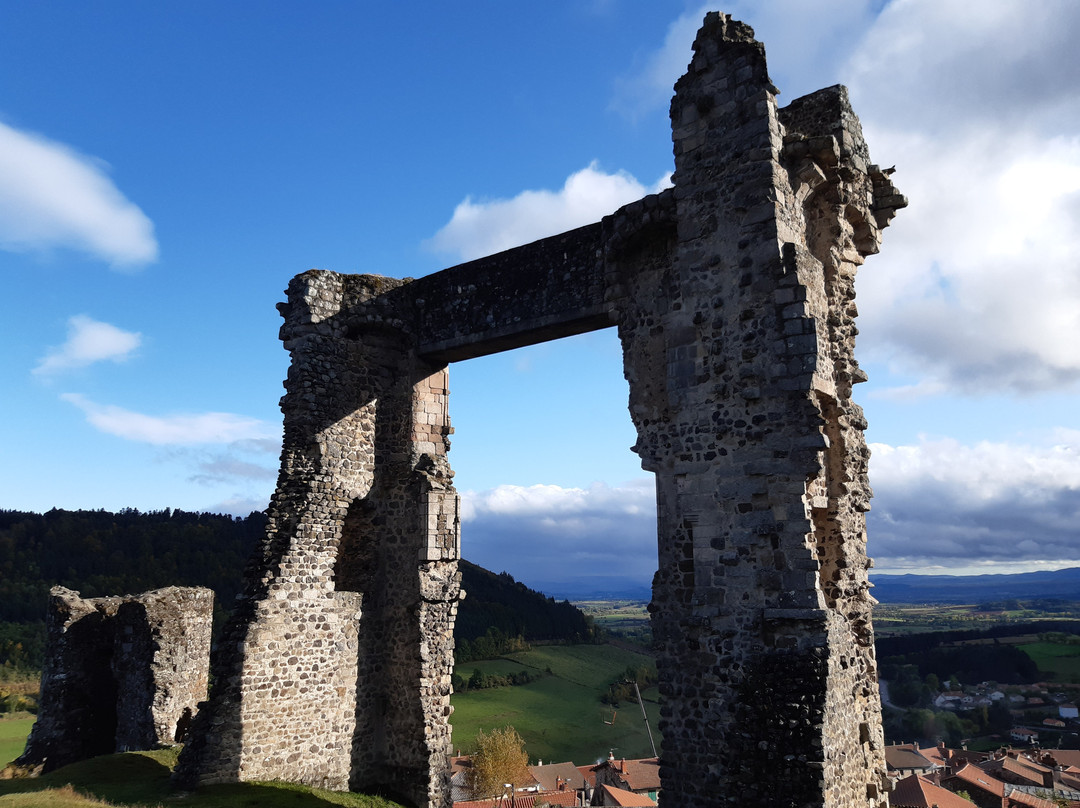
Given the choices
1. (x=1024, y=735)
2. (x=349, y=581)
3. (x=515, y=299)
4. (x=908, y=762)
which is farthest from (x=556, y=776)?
(x=1024, y=735)

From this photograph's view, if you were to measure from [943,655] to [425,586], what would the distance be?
84.1 m

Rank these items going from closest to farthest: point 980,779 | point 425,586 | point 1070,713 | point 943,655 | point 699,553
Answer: point 699,553, point 425,586, point 980,779, point 1070,713, point 943,655

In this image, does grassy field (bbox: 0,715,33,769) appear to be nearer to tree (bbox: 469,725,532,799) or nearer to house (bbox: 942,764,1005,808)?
tree (bbox: 469,725,532,799)

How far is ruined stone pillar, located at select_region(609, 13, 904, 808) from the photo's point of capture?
7422 millimetres

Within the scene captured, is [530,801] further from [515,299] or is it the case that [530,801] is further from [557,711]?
[515,299]

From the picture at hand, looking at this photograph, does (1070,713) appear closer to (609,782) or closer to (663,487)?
(609,782)

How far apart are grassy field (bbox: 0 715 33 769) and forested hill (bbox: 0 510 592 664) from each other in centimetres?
946

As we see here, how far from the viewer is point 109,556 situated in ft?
162

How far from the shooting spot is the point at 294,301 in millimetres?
12266

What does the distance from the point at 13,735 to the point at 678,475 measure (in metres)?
32.2

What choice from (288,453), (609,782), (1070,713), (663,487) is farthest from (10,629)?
(1070,713)

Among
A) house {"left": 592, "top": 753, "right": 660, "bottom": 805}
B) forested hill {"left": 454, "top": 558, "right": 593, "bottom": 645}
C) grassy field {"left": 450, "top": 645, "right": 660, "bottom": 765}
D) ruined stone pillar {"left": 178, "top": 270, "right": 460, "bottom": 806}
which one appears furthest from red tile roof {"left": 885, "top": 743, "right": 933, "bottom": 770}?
ruined stone pillar {"left": 178, "top": 270, "right": 460, "bottom": 806}

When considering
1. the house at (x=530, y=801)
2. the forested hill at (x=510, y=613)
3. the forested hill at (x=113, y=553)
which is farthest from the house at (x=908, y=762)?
the forested hill at (x=113, y=553)

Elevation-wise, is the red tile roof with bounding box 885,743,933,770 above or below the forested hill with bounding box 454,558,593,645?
below
